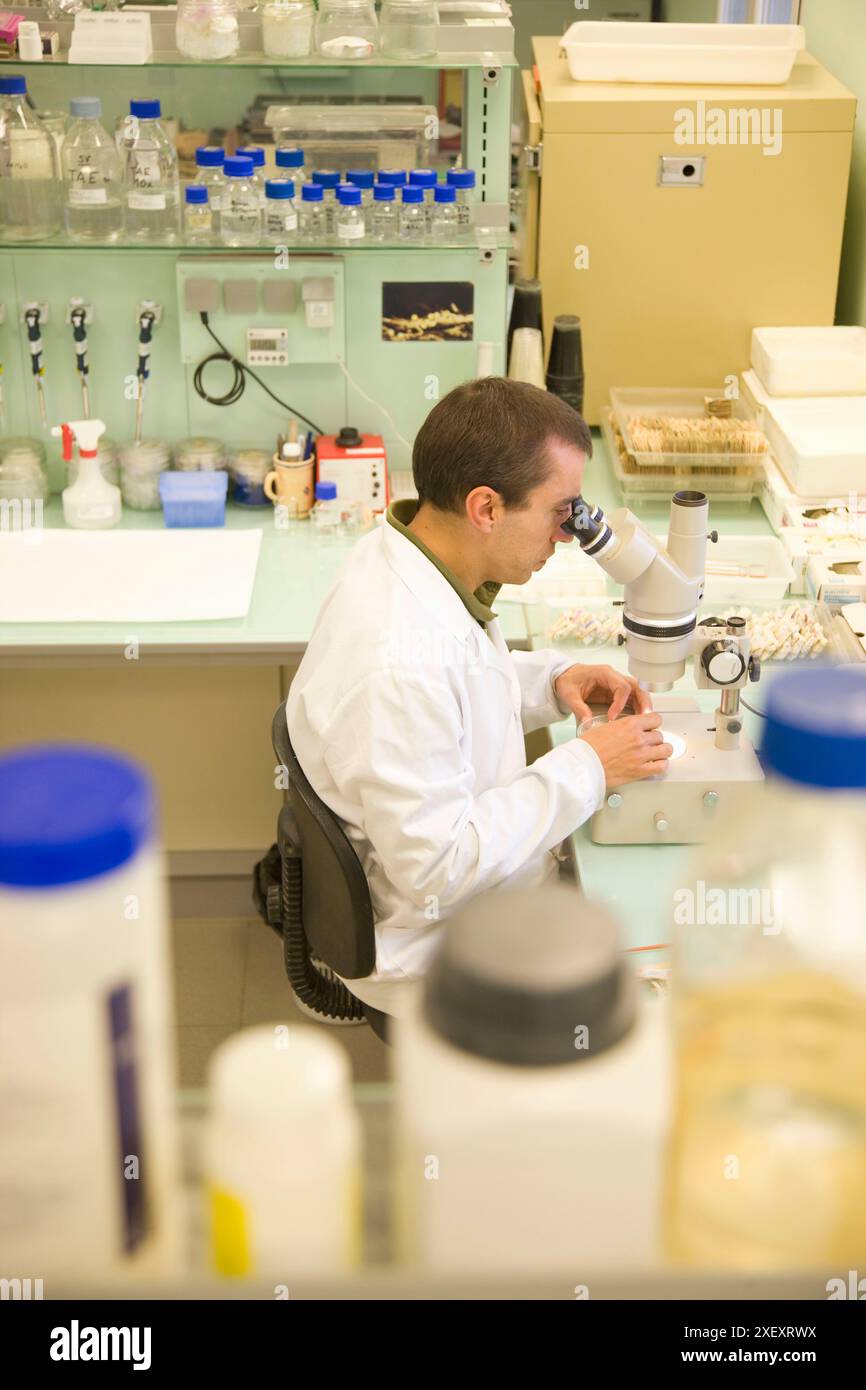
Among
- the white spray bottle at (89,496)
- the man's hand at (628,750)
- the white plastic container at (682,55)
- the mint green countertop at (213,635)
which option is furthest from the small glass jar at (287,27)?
the man's hand at (628,750)

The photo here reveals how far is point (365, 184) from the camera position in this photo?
3031mm

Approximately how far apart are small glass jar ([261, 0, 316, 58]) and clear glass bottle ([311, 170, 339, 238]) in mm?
236

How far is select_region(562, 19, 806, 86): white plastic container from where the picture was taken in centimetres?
339

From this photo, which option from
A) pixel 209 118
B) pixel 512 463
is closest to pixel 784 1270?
pixel 512 463

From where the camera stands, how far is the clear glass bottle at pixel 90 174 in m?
3.01

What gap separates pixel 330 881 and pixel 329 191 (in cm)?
166

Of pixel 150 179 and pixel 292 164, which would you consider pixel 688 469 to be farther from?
pixel 150 179

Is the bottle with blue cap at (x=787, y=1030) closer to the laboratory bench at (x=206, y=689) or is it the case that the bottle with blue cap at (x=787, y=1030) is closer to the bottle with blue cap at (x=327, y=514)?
the laboratory bench at (x=206, y=689)

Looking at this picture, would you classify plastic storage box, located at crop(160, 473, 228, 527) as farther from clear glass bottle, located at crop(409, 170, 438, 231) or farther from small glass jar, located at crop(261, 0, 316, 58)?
small glass jar, located at crop(261, 0, 316, 58)

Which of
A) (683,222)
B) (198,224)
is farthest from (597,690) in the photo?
(683,222)

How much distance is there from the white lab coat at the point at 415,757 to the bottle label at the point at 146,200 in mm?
1315

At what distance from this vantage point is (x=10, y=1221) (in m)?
0.54

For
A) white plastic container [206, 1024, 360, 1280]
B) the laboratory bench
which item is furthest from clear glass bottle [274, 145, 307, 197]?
white plastic container [206, 1024, 360, 1280]
